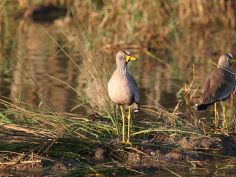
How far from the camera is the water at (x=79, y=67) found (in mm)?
10180

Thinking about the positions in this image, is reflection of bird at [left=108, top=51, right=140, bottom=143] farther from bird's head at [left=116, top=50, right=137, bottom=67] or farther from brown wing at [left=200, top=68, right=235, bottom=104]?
brown wing at [left=200, top=68, right=235, bottom=104]

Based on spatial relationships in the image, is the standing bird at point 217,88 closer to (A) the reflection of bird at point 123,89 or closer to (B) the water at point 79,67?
(B) the water at point 79,67

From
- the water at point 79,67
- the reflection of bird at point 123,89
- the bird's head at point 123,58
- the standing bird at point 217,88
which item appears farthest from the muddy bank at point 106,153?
the bird's head at point 123,58

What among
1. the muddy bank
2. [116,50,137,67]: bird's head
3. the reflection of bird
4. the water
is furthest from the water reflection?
the muddy bank

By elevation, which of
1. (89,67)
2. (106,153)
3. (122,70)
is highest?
(89,67)

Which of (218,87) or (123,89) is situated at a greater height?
(218,87)

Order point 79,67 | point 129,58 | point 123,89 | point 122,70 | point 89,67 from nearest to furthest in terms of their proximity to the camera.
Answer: point 123,89 → point 122,70 → point 129,58 → point 79,67 → point 89,67

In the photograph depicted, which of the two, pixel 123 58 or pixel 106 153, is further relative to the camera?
pixel 123 58

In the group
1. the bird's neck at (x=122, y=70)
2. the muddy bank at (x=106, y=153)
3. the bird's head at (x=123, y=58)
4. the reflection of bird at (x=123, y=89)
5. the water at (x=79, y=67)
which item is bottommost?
the muddy bank at (x=106, y=153)

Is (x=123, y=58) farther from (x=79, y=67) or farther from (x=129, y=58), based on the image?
(x=79, y=67)

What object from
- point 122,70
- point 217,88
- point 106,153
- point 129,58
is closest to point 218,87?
point 217,88

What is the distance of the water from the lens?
10.2 meters

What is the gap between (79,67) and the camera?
845cm

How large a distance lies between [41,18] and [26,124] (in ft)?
46.6
